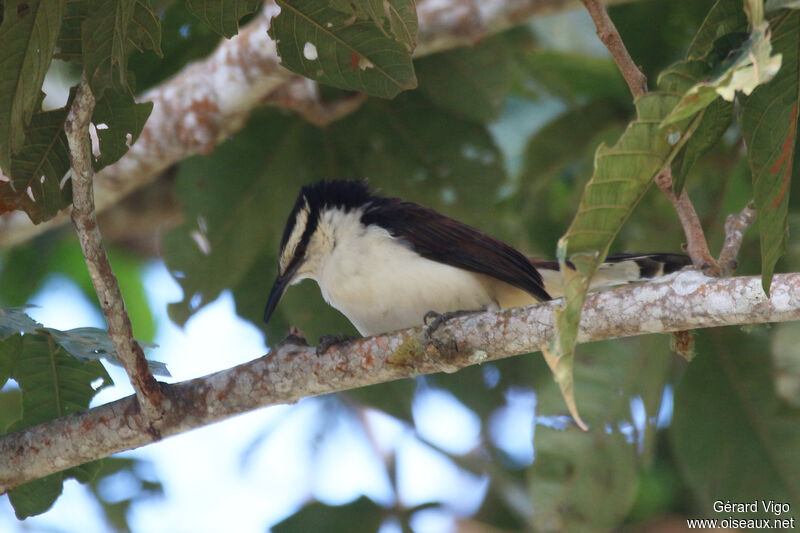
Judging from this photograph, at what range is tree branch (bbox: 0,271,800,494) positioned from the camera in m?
2.70

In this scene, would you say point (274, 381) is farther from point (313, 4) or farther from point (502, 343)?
point (313, 4)

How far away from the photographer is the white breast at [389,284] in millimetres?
4004

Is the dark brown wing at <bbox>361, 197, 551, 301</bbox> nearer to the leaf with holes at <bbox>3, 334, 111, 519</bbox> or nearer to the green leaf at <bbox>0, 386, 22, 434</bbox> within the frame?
the leaf with holes at <bbox>3, 334, 111, 519</bbox>

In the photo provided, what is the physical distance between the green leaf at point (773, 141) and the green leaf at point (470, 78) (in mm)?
3152

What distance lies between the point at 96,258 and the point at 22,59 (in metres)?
0.62

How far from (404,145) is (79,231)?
293 centimetres

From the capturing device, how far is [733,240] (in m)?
2.93

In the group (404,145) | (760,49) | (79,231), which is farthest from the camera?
(404,145)

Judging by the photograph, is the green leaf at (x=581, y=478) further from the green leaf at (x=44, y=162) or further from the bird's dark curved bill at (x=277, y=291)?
the green leaf at (x=44, y=162)

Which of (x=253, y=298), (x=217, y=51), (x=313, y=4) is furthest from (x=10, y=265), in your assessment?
(x=313, y=4)

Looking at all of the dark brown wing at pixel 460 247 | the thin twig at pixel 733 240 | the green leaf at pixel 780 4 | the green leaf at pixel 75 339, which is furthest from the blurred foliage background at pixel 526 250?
the green leaf at pixel 780 4

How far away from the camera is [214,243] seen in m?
5.04

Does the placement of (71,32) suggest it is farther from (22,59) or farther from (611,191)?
(611,191)

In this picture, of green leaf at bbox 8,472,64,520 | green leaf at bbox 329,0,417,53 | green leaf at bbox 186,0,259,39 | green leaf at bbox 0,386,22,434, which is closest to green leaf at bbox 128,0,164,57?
green leaf at bbox 186,0,259,39
